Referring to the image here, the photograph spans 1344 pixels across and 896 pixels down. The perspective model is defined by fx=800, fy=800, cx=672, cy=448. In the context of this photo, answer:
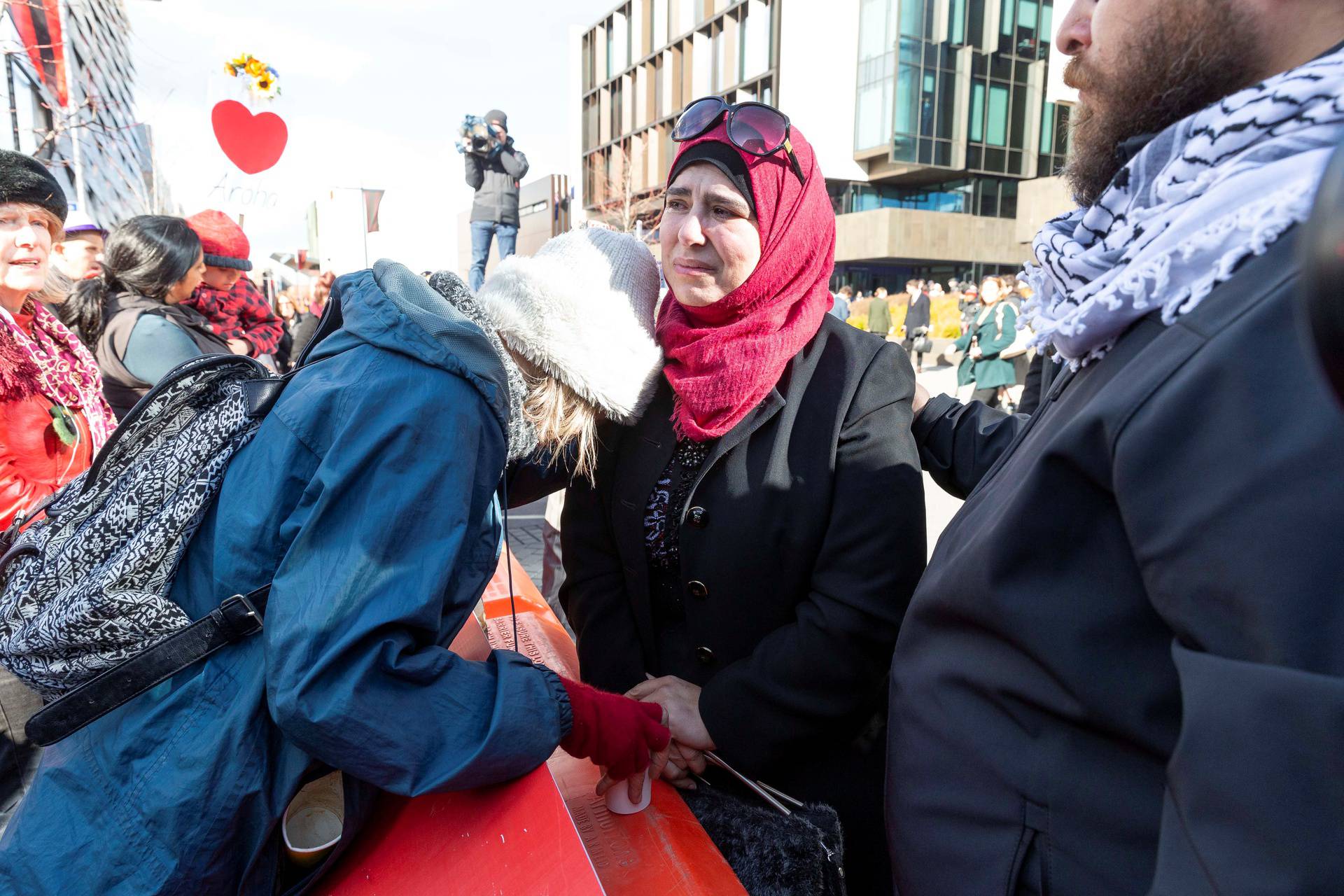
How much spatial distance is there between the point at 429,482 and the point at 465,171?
7079mm

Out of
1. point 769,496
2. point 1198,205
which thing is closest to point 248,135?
point 769,496

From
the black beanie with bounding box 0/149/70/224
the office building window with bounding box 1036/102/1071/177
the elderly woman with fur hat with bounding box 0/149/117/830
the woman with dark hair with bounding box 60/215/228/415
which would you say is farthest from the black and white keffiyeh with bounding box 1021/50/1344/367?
the office building window with bounding box 1036/102/1071/177

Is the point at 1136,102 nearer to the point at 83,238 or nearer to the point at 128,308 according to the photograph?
the point at 128,308

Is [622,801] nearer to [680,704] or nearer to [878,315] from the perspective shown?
[680,704]

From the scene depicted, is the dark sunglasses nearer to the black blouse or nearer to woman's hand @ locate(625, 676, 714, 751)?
the black blouse

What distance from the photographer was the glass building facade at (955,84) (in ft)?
102

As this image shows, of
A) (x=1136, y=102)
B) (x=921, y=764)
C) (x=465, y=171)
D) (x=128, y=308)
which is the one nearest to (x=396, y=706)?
(x=921, y=764)

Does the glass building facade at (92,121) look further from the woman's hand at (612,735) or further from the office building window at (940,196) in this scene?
the office building window at (940,196)

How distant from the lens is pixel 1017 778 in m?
0.97

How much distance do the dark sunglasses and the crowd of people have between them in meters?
0.01

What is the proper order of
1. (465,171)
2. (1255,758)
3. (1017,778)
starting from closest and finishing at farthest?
(1255,758)
(1017,778)
(465,171)

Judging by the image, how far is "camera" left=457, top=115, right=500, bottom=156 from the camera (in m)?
7.34

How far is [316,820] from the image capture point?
1247mm

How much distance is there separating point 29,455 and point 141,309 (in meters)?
1.41
